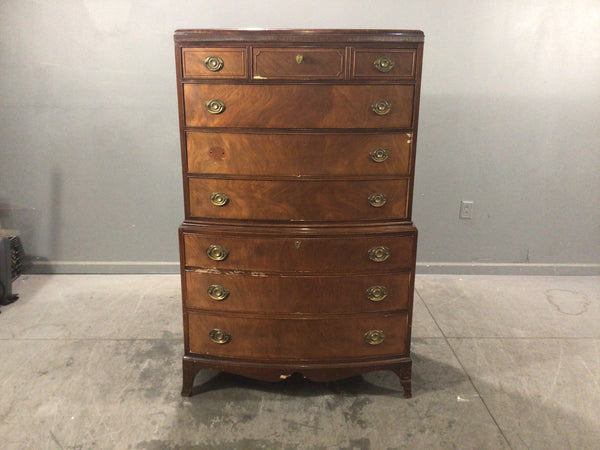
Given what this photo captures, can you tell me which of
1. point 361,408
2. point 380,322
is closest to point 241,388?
point 361,408

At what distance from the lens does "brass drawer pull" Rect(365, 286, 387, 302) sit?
5.91ft

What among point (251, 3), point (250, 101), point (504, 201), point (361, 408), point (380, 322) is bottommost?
point (361, 408)

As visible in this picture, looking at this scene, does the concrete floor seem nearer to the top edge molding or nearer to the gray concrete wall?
the gray concrete wall

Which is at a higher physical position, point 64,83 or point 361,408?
point 64,83

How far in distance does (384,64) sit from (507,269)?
2.06m

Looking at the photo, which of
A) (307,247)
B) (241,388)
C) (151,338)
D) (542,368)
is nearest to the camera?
(307,247)

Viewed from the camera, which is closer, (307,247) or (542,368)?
(307,247)

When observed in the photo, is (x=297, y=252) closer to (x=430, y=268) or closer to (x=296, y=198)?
(x=296, y=198)

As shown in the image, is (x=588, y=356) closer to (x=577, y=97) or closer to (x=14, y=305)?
(x=577, y=97)

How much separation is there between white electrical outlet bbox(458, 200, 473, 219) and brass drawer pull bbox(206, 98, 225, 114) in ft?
6.29

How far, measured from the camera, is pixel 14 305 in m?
2.63

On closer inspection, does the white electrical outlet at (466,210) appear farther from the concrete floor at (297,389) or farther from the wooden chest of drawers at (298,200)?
the wooden chest of drawers at (298,200)

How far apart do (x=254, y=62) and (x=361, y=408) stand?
51.9 inches

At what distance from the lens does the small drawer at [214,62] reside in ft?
5.28
